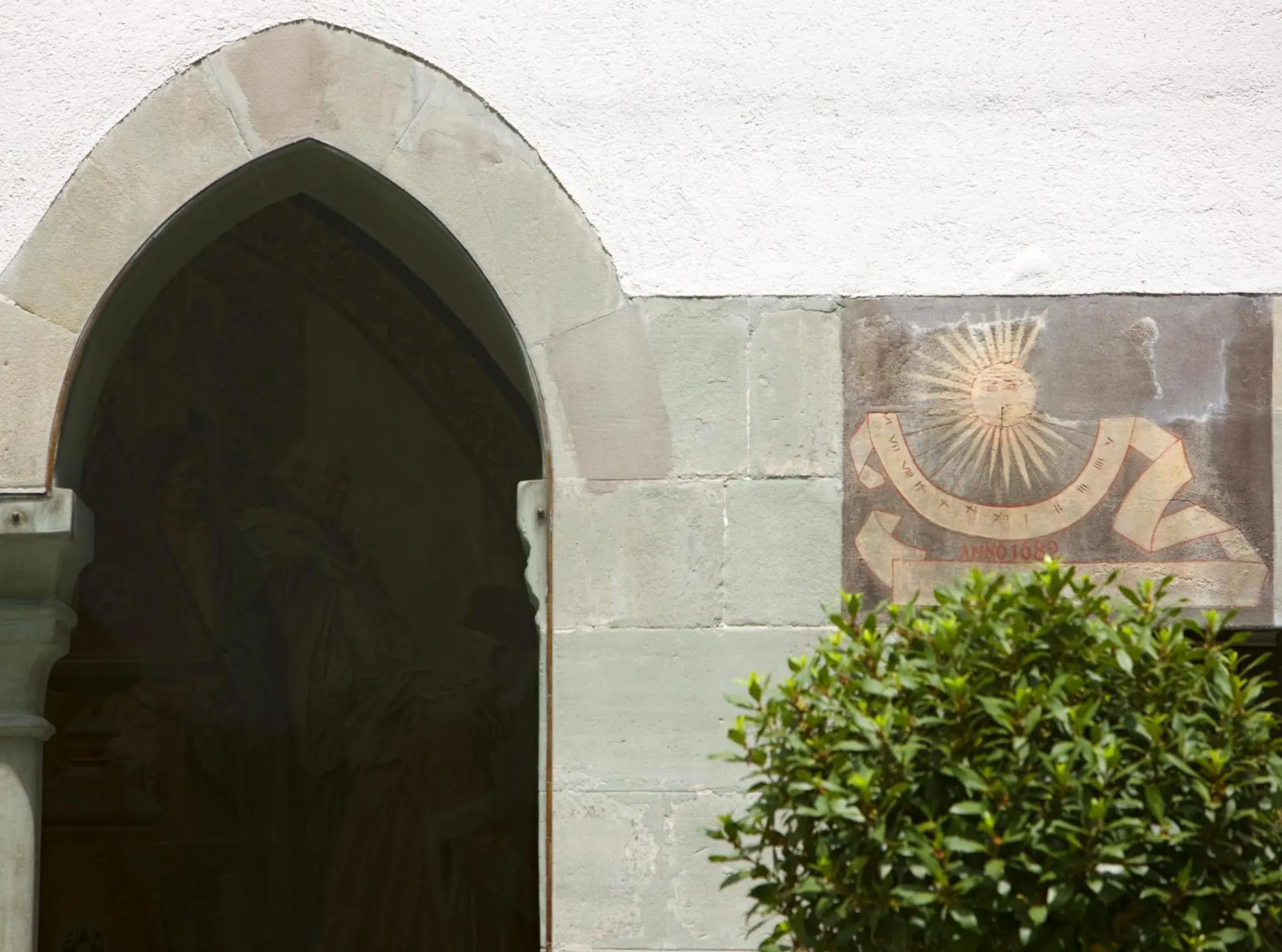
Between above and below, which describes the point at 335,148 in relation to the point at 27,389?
above

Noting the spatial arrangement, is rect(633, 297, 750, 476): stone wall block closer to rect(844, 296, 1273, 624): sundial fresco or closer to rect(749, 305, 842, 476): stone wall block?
rect(749, 305, 842, 476): stone wall block

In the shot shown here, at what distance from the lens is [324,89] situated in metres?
6.00

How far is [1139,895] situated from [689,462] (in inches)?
84.7

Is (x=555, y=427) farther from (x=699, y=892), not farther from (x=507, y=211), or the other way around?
(x=699, y=892)

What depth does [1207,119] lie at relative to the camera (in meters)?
6.03

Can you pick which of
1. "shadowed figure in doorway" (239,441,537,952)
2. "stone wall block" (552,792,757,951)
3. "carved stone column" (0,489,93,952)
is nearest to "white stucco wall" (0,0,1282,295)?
"carved stone column" (0,489,93,952)

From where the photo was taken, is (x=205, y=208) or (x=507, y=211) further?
(x=205, y=208)

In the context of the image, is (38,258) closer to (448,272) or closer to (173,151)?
(173,151)

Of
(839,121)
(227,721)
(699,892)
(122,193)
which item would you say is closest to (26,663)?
(122,193)

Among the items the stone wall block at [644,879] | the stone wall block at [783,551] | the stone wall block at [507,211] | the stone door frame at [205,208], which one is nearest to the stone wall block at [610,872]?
the stone wall block at [644,879]

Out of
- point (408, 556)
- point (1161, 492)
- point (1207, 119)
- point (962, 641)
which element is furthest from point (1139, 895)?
point (408, 556)

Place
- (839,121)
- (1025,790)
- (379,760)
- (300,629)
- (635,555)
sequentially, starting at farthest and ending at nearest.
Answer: (300,629)
(379,760)
(839,121)
(635,555)
(1025,790)

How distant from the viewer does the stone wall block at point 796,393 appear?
231 inches

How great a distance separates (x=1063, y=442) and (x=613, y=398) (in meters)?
1.37
